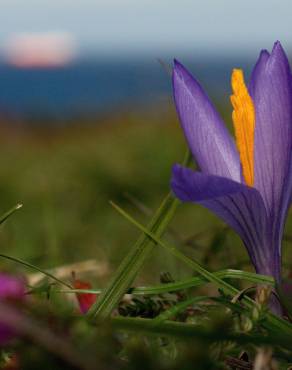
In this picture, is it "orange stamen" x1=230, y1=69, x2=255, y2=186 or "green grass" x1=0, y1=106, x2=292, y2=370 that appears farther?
"orange stamen" x1=230, y1=69, x2=255, y2=186

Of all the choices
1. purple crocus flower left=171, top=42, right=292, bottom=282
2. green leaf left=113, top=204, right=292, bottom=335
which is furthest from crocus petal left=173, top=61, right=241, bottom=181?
green leaf left=113, top=204, right=292, bottom=335

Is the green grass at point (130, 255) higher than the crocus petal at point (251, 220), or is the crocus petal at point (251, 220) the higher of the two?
the crocus petal at point (251, 220)

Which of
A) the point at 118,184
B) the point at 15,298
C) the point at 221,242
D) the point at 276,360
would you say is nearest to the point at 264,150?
the point at 276,360

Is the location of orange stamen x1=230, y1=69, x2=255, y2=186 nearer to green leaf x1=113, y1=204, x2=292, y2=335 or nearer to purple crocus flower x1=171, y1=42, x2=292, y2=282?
purple crocus flower x1=171, y1=42, x2=292, y2=282

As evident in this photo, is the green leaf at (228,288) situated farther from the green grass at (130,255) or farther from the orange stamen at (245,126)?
the orange stamen at (245,126)

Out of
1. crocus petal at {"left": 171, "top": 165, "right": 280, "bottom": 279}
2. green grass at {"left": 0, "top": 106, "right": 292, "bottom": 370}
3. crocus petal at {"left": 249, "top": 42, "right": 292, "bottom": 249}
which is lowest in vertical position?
green grass at {"left": 0, "top": 106, "right": 292, "bottom": 370}

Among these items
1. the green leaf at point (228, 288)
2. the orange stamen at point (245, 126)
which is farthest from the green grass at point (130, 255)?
the orange stamen at point (245, 126)

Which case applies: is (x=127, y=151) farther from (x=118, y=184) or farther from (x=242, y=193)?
(x=242, y=193)
